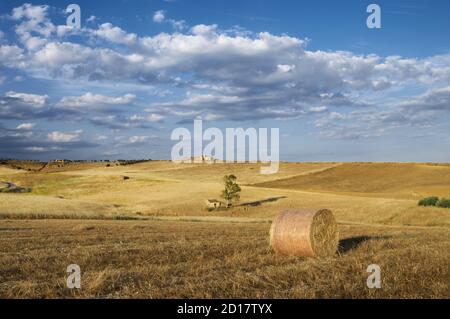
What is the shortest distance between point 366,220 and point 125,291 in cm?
3267

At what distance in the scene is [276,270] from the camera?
10.3 meters

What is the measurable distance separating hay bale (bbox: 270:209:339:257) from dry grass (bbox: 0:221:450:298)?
446mm

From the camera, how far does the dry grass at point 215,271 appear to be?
8203mm

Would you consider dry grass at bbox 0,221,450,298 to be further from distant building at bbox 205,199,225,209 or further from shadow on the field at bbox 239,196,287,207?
shadow on the field at bbox 239,196,287,207

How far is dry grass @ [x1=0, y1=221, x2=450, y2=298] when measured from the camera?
26.9 feet

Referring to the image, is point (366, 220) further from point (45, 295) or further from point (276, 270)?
point (45, 295)

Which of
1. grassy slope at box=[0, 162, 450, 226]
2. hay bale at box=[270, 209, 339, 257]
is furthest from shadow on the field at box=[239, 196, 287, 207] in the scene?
hay bale at box=[270, 209, 339, 257]

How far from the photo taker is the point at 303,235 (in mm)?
13711

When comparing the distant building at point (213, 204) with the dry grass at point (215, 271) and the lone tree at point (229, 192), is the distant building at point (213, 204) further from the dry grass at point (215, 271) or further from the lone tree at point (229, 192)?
the dry grass at point (215, 271)

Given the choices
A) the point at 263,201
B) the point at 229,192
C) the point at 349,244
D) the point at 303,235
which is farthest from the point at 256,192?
the point at 303,235

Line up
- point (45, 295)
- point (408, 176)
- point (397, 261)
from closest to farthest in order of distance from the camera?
point (45, 295)
point (397, 261)
point (408, 176)

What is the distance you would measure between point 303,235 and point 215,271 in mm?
4098

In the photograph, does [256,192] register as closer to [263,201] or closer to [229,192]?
[263,201]
